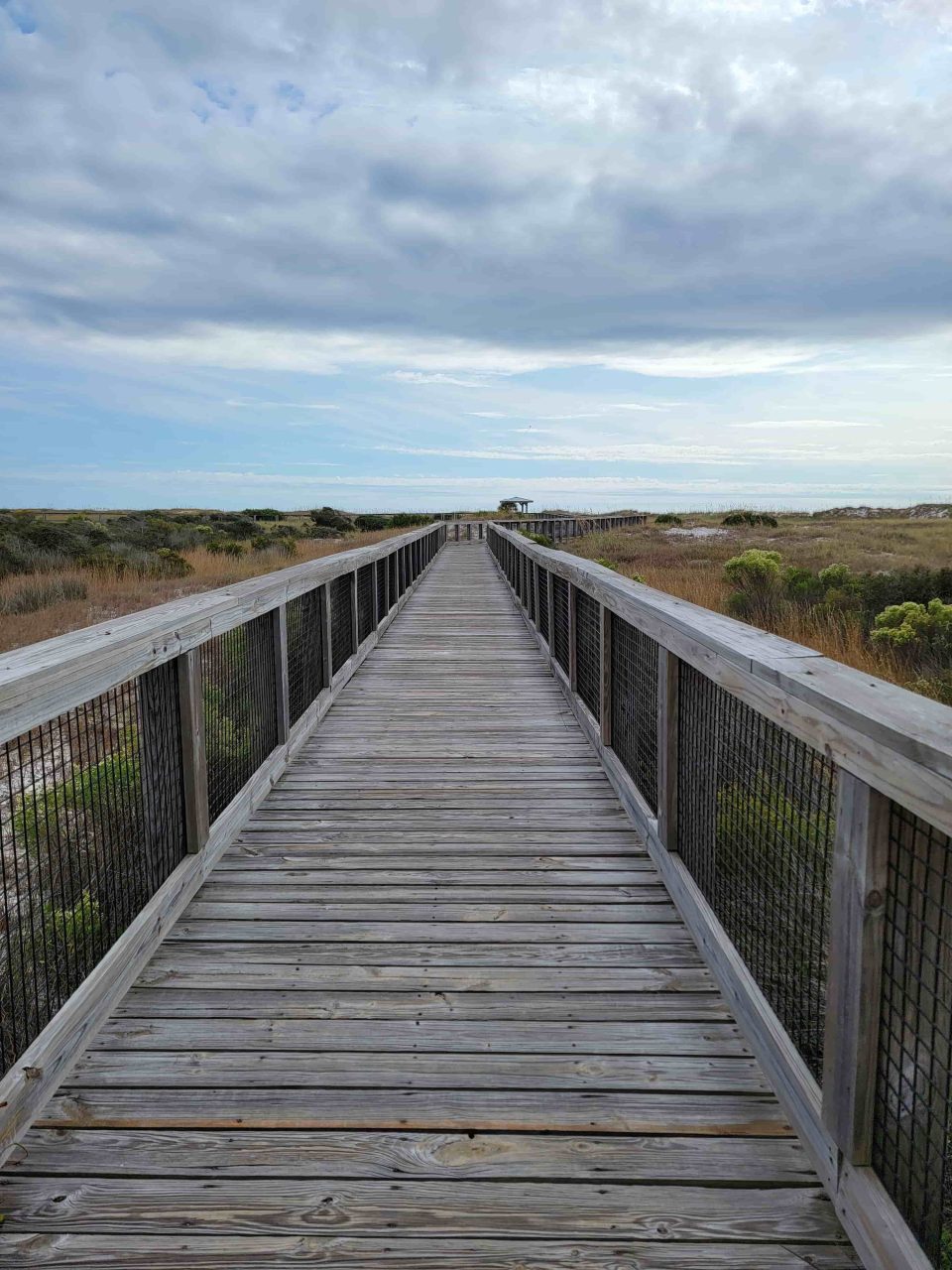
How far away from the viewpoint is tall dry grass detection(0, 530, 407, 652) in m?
10.5

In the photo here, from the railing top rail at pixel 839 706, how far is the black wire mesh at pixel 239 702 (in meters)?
2.12

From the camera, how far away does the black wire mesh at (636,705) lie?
403cm

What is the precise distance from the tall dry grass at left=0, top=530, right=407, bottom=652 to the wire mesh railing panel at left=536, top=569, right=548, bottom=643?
222cm

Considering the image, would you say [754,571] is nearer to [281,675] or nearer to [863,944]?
[281,675]

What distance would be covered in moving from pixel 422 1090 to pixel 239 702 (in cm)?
254

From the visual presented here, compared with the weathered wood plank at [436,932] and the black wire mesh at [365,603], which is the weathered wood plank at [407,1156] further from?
the black wire mesh at [365,603]

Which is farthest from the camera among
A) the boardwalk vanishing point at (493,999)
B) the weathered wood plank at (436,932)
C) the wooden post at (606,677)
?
the wooden post at (606,677)

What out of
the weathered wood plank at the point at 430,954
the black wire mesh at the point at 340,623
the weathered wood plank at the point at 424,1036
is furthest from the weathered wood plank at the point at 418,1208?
the black wire mesh at the point at 340,623

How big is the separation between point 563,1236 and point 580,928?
130 cm

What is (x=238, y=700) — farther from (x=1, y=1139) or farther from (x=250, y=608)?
(x=1, y=1139)

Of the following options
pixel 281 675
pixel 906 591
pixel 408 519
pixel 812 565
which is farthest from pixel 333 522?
pixel 281 675

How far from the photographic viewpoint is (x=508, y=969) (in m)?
2.75

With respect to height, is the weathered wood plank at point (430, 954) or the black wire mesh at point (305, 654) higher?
the black wire mesh at point (305, 654)

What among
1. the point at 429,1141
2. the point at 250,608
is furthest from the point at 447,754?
the point at 429,1141
